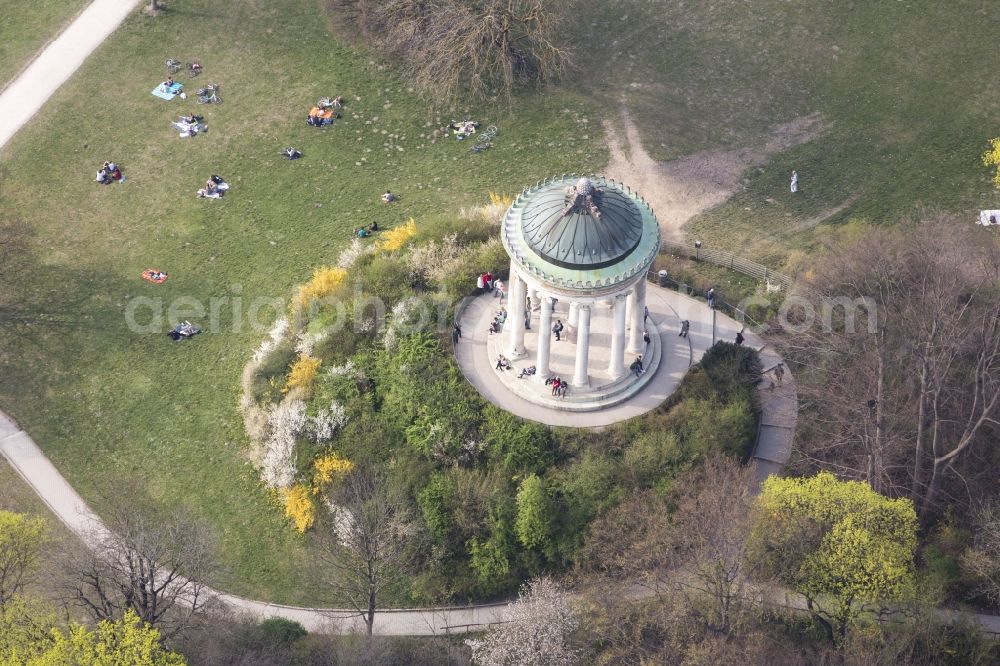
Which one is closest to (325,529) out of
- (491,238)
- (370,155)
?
(491,238)

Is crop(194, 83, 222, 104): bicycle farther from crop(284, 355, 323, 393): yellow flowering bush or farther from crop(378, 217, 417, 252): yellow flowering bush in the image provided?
crop(284, 355, 323, 393): yellow flowering bush

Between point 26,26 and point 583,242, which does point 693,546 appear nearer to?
point 583,242

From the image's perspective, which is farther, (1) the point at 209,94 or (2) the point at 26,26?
(2) the point at 26,26

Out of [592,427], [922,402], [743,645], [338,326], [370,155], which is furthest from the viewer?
[370,155]

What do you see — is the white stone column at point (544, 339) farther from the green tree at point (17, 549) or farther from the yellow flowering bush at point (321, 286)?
the green tree at point (17, 549)

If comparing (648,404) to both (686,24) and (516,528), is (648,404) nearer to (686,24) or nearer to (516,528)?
(516,528)

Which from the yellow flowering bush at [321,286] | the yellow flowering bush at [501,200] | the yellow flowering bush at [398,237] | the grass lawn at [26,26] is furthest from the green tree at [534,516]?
the grass lawn at [26,26]

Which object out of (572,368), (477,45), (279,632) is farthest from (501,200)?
(279,632)

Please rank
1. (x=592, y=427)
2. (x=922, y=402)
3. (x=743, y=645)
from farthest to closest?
1. (x=592, y=427)
2. (x=922, y=402)
3. (x=743, y=645)
